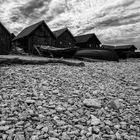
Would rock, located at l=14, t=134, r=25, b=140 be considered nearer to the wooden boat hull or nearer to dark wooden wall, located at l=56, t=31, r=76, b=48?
the wooden boat hull

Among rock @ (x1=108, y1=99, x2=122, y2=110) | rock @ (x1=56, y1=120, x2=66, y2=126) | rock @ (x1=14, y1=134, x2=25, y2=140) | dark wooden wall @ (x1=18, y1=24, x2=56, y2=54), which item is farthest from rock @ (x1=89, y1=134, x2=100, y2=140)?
dark wooden wall @ (x1=18, y1=24, x2=56, y2=54)

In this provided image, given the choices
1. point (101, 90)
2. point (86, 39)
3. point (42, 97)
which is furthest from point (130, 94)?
point (86, 39)

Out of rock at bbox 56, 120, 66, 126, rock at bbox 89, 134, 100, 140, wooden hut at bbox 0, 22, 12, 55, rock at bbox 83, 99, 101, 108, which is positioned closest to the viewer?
rock at bbox 89, 134, 100, 140

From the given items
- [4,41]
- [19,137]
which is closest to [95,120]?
[19,137]

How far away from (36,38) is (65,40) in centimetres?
904

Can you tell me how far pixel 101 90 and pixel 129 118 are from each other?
5.32 feet

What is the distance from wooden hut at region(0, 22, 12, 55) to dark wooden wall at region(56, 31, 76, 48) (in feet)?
39.5

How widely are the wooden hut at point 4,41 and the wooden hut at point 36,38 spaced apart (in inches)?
144

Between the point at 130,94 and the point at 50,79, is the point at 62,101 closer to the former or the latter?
the point at 50,79

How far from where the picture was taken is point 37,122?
264 centimetres

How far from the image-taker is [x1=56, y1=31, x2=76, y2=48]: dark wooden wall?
31814 millimetres

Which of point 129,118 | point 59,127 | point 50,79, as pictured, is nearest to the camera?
point 59,127

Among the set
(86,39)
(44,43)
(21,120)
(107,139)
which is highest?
(86,39)

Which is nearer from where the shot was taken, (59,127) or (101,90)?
(59,127)
